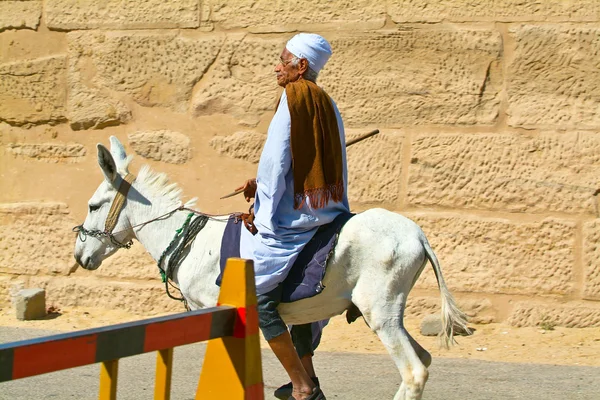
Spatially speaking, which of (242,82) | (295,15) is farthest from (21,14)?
(295,15)

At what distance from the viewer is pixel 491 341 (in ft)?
23.1

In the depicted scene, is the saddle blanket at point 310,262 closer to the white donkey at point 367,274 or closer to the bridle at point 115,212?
the white donkey at point 367,274

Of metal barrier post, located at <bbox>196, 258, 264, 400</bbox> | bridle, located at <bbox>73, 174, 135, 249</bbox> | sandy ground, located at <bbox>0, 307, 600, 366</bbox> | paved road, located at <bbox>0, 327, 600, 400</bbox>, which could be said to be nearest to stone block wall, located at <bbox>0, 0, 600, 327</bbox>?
sandy ground, located at <bbox>0, 307, 600, 366</bbox>

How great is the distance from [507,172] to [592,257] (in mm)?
930

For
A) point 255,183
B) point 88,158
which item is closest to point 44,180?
point 88,158

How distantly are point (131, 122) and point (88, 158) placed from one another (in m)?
0.51

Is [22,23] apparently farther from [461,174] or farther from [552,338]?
[552,338]

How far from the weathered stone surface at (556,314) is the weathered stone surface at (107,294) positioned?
280 cm

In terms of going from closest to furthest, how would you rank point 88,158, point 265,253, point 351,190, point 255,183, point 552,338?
point 265,253 < point 255,183 < point 552,338 < point 351,190 < point 88,158

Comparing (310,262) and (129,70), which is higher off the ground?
(129,70)

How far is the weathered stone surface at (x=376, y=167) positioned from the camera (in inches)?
293

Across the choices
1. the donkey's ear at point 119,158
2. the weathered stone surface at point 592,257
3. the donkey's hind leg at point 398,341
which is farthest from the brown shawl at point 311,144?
the weathered stone surface at point 592,257

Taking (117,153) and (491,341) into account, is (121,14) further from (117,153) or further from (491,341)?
(491,341)

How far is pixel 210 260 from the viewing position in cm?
496
